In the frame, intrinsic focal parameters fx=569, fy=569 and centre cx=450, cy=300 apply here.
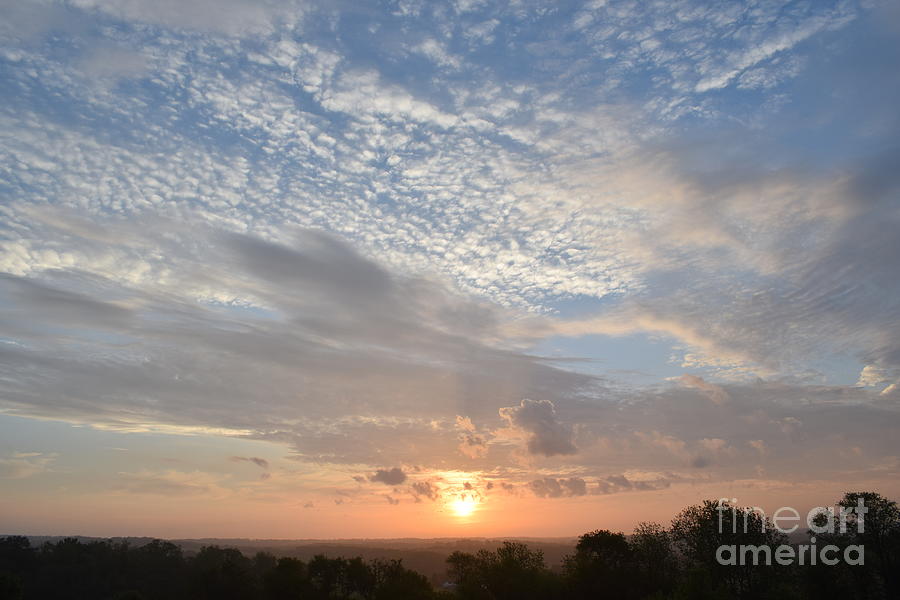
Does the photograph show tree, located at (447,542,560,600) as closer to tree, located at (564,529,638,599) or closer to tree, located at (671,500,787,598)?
tree, located at (564,529,638,599)

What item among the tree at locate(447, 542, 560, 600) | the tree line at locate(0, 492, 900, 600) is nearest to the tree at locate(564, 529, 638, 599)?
the tree line at locate(0, 492, 900, 600)

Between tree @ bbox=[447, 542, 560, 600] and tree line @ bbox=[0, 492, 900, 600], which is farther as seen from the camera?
tree @ bbox=[447, 542, 560, 600]

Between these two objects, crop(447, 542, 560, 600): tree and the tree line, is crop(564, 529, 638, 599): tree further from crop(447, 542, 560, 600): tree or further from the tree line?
crop(447, 542, 560, 600): tree

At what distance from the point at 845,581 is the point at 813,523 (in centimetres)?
1284

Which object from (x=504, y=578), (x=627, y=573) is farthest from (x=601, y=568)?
(x=504, y=578)

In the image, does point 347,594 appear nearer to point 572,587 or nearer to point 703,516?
point 572,587

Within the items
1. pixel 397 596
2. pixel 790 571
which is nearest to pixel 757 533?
pixel 790 571

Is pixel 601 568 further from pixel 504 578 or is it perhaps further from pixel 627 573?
pixel 504 578

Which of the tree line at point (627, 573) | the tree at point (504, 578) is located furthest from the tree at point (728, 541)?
the tree at point (504, 578)

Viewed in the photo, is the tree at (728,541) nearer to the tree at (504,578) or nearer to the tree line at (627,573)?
the tree line at (627,573)

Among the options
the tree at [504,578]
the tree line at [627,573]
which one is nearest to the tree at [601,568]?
the tree line at [627,573]

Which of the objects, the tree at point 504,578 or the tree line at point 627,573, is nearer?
the tree line at point 627,573

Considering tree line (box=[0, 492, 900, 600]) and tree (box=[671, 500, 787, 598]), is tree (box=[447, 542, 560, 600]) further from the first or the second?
tree (box=[671, 500, 787, 598])

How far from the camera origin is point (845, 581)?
85.1 metres
